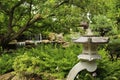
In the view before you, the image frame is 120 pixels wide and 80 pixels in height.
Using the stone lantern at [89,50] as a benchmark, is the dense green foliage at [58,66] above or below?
below

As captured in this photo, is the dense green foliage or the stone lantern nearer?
the stone lantern

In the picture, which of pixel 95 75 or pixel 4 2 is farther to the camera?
pixel 4 2

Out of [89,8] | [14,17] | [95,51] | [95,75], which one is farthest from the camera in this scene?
[14,17]

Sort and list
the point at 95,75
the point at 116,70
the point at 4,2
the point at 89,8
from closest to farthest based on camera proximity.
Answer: the point at 95,75
the point at 116,70
the point at 4,2
the point at 89,8

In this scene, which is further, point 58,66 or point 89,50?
point 58,66

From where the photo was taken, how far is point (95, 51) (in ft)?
22.2

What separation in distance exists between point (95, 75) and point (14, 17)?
5.99 metres

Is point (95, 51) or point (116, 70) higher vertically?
point (95, 51)

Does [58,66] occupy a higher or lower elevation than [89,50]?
lower

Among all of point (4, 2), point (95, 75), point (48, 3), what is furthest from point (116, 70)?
point (4, 2)

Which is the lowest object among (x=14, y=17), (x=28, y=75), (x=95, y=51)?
(x=28, y=75)

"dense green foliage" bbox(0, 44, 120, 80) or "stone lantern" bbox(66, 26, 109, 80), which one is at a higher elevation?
"stone lantern" bbox(66, 26, 109, 80)

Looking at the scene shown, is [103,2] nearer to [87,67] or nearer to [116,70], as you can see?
[116,70]

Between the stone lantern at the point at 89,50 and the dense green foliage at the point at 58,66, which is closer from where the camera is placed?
the stone lantern at the point at 89,50
